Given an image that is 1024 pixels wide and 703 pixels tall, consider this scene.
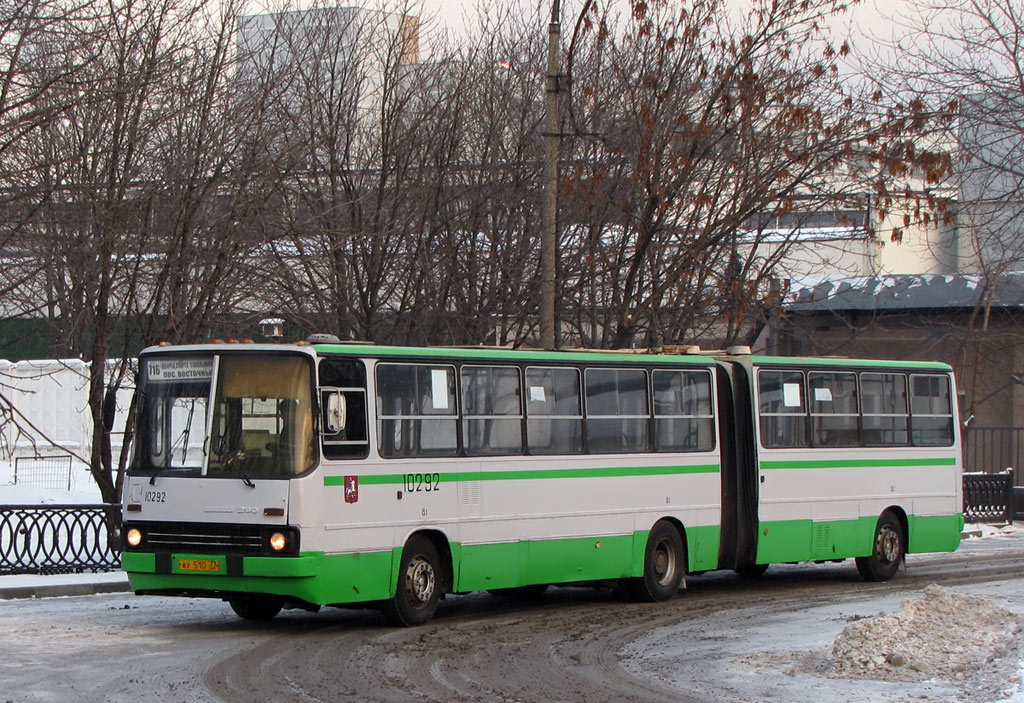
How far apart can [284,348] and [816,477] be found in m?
8.34

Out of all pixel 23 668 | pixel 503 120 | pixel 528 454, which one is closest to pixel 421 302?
pixel 503 120

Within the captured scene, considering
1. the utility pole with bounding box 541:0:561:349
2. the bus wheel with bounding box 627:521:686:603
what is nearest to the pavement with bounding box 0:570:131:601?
the bus wheel with bounding box 627:521:686:603

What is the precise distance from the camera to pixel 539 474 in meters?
16.0

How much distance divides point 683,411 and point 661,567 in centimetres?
188

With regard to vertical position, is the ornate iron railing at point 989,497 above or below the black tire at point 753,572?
above

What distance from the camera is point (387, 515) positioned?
→ 14234 millimetres

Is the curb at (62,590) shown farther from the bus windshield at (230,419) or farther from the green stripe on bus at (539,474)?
the green stripe on bus at (539,474)

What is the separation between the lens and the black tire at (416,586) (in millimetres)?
14359

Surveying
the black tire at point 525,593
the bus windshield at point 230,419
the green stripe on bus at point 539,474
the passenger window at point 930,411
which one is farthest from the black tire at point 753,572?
the bus windshield at point 230,419

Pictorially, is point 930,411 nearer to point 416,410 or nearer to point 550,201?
point 550,201

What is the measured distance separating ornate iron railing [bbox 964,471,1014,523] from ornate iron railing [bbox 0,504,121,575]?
18.8 meters

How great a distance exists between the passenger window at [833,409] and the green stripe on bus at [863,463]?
226 millimetres

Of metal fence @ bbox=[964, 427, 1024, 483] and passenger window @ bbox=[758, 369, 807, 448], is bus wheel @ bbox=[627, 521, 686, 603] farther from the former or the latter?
metal fence @ bbox=[964, 427, 1024, 483]

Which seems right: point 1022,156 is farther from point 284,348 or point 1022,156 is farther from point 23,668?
point 23,668
